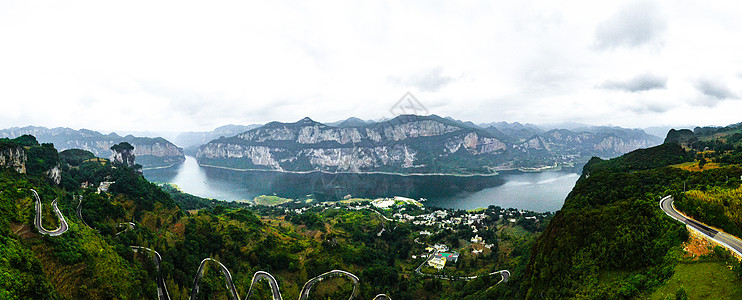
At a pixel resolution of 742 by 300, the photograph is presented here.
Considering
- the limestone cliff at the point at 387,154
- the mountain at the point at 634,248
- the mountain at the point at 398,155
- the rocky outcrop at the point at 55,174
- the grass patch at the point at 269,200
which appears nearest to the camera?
the mountain at the point at 634,248

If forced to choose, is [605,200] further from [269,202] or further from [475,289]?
[269,202]

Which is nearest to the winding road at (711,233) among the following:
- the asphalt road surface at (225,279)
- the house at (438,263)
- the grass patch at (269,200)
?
the house at (438,263)

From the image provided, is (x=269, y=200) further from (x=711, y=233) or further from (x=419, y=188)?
(x=711, y=233)

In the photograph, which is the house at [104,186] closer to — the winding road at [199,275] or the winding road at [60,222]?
the winding road at [199,275]

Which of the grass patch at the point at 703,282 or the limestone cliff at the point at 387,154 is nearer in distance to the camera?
the grass patch at the point at 703,282

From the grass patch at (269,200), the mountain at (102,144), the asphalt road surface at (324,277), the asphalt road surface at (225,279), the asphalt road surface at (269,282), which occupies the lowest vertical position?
the grass patch at (269,200)

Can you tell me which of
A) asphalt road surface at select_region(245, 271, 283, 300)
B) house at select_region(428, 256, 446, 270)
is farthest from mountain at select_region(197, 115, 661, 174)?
asphalt road surface at select_region(245, 271, 283, 300)

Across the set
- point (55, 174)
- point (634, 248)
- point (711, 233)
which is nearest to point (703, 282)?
point (634, 248)
